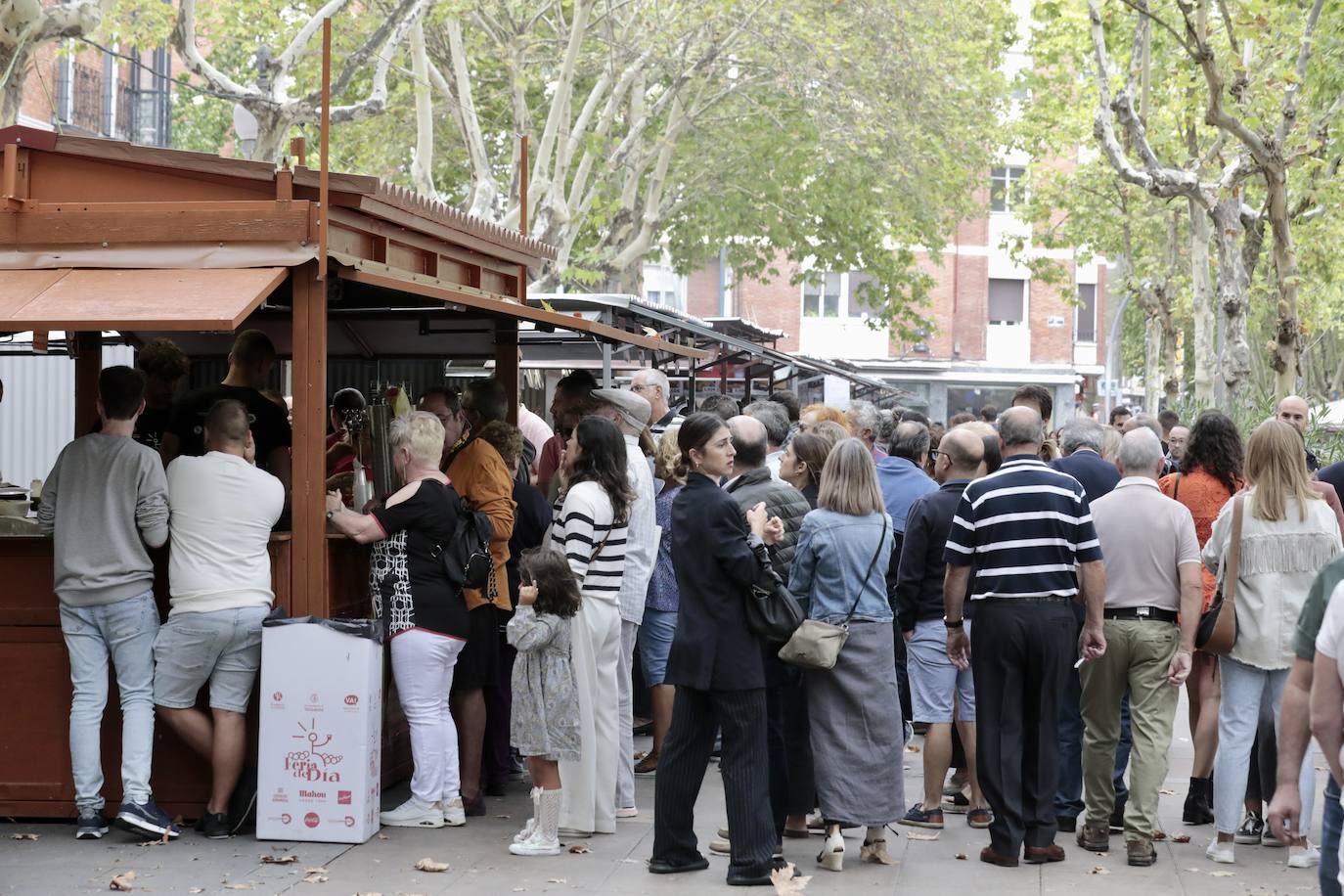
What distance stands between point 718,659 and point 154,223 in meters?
3.22

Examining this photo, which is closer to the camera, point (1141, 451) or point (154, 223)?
point (154, 223)

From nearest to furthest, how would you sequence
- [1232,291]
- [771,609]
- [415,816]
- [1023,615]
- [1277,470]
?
[771,609] < [1023,615] < [1277,470] < [415,816] < [1232,291]

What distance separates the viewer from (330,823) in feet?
23.0

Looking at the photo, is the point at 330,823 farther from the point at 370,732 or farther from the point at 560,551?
the point at 560,551

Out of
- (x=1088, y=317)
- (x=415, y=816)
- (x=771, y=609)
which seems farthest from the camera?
(x=1088, y=317)

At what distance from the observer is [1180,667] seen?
7102 millimetres

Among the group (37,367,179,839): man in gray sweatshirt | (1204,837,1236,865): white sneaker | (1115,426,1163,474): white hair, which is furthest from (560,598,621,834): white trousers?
(1204,837,1236,865): white sneaker

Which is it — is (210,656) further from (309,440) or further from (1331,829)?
(1331,829)

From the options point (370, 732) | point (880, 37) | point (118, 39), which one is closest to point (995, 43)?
point (880, 37)

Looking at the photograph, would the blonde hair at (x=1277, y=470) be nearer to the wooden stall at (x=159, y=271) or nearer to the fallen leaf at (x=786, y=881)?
the fallen leaf at (x=786, y=881)

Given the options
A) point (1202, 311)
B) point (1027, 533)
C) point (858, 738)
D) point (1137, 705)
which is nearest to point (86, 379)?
point (858, 738)

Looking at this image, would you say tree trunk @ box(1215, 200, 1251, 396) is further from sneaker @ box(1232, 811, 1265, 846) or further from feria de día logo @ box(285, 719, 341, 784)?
feria de día logo @ box(285, 719, 341, 784)

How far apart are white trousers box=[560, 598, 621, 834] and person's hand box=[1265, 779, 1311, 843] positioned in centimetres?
359

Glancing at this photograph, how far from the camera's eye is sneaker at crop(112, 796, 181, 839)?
6961 millimetres
